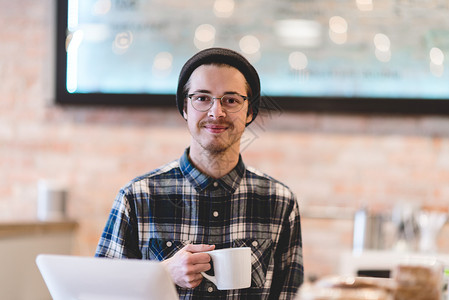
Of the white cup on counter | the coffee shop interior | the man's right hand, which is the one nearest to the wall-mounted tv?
the coffee shop interior

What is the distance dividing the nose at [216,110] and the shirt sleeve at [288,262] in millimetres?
322

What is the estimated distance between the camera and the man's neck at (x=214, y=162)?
1.50 m

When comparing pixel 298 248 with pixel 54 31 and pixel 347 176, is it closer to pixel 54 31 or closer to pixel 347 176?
pixel 347 176

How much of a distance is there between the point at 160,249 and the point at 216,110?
37 centimetres

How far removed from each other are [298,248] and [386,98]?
1.43 m

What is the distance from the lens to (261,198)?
1.53 meters

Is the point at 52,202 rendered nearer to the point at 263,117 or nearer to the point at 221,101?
the point at 263,117

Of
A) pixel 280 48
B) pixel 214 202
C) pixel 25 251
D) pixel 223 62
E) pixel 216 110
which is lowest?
pixel 25 251

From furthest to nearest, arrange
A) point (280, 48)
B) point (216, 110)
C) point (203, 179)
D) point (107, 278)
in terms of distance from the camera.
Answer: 1. point (280, 48)
2. point (203, 179)
3. point (216, 110)
4. point (107, 278)

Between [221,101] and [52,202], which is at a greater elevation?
[221,101]

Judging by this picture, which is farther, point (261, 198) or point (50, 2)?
point (50, 2)

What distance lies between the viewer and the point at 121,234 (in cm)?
145

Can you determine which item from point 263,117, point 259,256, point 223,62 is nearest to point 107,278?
point 259,256

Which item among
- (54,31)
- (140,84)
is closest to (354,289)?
(140,84)
